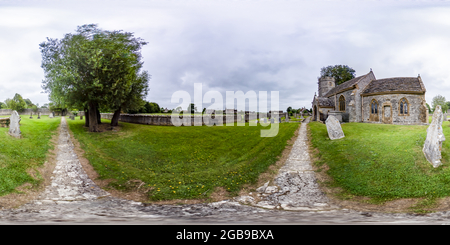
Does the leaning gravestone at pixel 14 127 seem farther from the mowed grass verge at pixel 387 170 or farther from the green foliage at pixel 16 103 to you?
the green foliage at pixel 16 103

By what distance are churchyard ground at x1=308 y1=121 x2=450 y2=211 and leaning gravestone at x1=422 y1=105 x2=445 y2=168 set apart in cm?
22

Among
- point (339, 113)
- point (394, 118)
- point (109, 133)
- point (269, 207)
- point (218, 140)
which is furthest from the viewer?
point (339, 113)

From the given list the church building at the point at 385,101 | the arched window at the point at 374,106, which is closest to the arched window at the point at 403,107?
the church building at the point at 385,101

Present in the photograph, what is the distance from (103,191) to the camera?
908 cm

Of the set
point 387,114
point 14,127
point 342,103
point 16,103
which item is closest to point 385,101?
point 387,114

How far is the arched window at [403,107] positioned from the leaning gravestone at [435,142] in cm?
2096

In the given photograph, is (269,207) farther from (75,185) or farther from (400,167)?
(75,185)

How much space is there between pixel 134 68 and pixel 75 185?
16.2 metres

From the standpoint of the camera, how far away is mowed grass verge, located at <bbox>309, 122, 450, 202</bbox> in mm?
7676

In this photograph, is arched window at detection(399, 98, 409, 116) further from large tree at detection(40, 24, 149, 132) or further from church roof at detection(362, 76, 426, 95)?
large tree at detection(40, 24, 149, 132)

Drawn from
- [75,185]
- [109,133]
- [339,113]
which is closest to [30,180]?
[75,185]

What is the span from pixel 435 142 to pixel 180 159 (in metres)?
13.1

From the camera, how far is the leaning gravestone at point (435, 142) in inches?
353

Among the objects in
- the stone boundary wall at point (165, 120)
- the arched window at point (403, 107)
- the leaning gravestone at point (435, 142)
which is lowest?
the leaning gravestone at point (435, 142)
